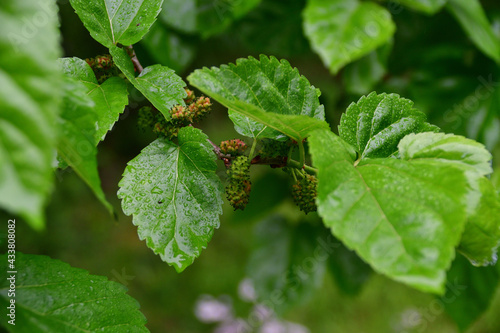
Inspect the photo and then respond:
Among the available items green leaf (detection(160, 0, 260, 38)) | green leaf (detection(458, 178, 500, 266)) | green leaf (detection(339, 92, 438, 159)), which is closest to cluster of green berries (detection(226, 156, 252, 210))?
green leaf (detection(339, 92, 438, 159))

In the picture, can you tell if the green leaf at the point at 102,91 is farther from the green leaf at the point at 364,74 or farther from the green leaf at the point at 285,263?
the green leaf at the point at 285,263

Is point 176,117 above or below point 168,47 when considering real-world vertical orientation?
above

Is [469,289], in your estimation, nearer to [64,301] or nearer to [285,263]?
[285,263]

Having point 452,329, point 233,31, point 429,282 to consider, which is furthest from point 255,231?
point 452,329

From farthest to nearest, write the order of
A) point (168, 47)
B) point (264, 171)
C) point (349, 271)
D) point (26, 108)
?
point (264, 171) → point (349, 271) → point (168, 47) → point (26, 108)

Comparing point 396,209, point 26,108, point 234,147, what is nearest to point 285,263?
point 234,147

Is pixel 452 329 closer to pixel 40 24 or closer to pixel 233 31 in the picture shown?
pixel 233 31

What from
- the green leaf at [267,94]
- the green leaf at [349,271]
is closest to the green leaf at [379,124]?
the green leaf at [267,94]
